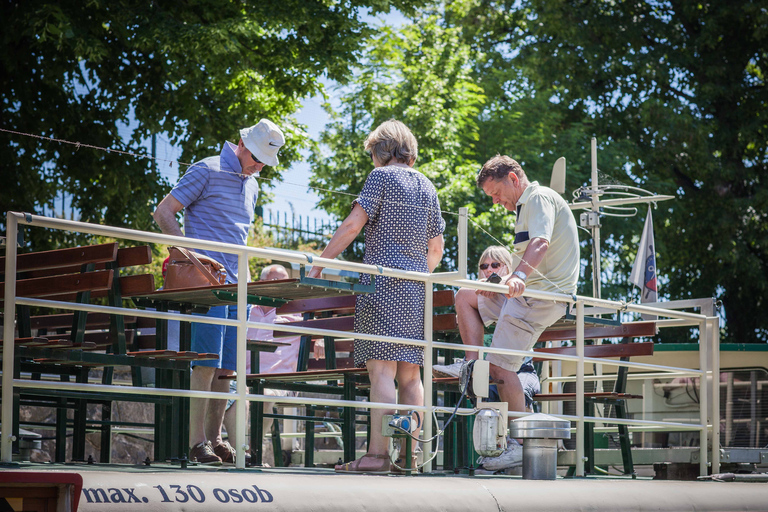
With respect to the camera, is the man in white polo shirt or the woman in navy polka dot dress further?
the man in white polo shirt

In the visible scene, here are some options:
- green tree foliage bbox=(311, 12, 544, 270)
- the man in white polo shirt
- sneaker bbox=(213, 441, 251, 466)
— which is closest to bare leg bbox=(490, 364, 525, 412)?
the man in white polo shirt

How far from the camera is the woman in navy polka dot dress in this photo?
4762 mm

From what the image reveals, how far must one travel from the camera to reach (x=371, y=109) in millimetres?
19172

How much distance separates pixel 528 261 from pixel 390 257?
0.74 meters

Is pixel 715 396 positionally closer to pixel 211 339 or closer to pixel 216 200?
pixel 211 339

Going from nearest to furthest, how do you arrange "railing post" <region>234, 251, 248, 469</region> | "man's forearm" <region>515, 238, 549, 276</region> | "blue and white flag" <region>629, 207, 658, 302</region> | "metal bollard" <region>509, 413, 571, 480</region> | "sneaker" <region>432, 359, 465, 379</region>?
1. "railing post" <region>234, 251, 248, 469</region>
2. "metal bollard" <region>509, 413, 571, 480</region>
3. "man's forearm" <region>515, 238, 549, 276</region>
4. "sneaker" <region>432, 359, 465, 379</region>
5. "blue and white flag" <region>629, 207, 658, 302</region>

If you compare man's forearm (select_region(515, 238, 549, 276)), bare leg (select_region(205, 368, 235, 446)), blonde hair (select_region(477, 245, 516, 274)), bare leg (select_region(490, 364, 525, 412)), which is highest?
blonde hair (select_region(477, 245, 516, 274))

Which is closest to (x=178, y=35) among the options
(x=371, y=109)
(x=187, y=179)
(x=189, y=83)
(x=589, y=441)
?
(x=189, y=83)

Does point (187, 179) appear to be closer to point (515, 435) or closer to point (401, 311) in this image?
point (401, 311)

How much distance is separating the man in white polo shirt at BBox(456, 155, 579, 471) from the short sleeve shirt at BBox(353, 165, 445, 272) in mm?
601

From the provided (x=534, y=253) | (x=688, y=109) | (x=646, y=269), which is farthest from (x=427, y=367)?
(x=688, y=109)

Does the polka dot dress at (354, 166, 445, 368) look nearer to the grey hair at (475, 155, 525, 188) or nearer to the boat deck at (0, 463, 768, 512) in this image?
the grey hair at (475, 155, 525, 188)

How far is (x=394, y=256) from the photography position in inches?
193

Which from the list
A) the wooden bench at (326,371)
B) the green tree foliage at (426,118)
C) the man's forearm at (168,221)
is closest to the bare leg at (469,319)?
the wooden bench at (326,371)
